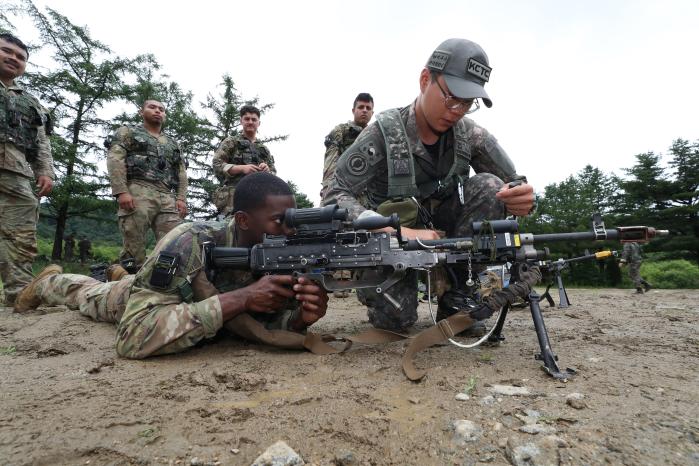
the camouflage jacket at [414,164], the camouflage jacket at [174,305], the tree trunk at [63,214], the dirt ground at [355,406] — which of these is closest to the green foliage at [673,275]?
the camouflage jacket at [414,164]

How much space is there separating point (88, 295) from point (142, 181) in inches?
105

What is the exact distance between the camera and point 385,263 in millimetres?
2363

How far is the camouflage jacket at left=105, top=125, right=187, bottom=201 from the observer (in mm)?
5719

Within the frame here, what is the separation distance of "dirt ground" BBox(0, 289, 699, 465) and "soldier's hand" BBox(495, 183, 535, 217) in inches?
36.9

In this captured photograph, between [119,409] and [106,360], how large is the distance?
2.92 ft

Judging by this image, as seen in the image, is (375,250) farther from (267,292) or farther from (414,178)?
(414,178)

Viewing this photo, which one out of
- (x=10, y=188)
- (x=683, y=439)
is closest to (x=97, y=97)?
(x=10, y=188)

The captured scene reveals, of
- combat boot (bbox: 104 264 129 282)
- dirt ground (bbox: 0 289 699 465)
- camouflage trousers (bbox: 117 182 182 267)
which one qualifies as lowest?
dirt ground (bbox: 0 289 699 465)

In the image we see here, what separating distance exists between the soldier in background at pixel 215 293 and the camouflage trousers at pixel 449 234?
1.96ft

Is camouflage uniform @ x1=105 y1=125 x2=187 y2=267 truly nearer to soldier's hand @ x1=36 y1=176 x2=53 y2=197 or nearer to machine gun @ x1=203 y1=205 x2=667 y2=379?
soldier's hand @ x1=36 y1=176 x2=53 y2=197

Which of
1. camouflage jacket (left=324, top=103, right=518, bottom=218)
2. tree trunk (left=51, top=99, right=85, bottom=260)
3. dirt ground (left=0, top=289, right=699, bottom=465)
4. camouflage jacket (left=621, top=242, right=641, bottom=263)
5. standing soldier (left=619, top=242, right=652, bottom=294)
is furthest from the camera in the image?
tree trunk (left=51, top=99, right=85, bottom=260)

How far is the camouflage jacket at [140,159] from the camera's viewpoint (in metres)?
5.72

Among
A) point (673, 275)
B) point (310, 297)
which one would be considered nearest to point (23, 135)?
point (310, 297)

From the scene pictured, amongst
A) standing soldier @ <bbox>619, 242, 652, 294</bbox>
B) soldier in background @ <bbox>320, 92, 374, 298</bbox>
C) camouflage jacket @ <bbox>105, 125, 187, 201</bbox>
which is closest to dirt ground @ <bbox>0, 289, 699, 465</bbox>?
camouflage jacket @ <bbox>105, 125, 187, 201</bbox>
